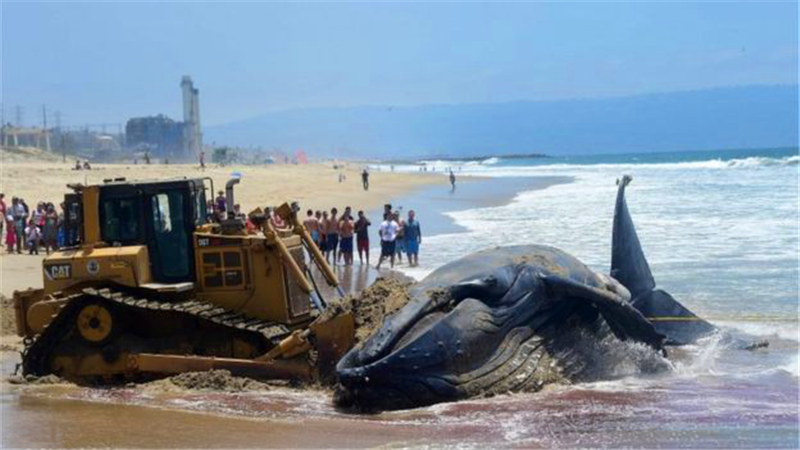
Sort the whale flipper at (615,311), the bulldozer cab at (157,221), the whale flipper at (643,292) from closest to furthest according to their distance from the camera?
the whale flipper at (615,311) → the bulldozer cab at (157,221) → the whale flipper at (643,292)

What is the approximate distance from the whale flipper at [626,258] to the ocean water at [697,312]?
1.10m

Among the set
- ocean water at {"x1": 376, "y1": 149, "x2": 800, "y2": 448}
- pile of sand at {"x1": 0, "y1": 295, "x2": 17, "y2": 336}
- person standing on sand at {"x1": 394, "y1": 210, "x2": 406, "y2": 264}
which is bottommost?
ocean water at {"x1": 376, "y1": 149, "x2": 800, "y2": 448}

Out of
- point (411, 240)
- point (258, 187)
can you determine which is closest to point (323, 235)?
point (411, 240)

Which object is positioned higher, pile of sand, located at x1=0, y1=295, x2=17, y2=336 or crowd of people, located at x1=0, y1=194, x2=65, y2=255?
crowd of people, located at x1=0, y1=194, x2=65, y2=255

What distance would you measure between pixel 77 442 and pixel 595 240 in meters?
21.4

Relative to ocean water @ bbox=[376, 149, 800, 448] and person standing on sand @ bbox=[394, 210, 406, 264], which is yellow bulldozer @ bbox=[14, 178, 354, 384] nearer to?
ocean water @ bbox=[376, 149, 800, 448]

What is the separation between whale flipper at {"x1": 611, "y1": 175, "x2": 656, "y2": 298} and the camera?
1562 centimetres

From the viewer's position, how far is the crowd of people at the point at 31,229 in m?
26.7

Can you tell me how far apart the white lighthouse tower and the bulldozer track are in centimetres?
12645

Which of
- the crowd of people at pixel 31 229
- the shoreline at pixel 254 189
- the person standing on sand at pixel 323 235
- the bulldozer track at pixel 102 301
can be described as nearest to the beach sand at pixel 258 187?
the shoreline at pixel 254 189

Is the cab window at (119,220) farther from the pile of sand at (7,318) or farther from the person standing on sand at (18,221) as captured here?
the person standing on sand at (18,221)

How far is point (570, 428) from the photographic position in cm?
1081

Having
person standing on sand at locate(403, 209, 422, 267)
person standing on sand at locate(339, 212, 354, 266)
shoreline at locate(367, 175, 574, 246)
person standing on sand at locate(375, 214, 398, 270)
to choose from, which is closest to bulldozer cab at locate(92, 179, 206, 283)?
person standing on sand at locate(375, 214, 398, 270)

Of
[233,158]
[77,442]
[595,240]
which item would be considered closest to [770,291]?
[595,240]
